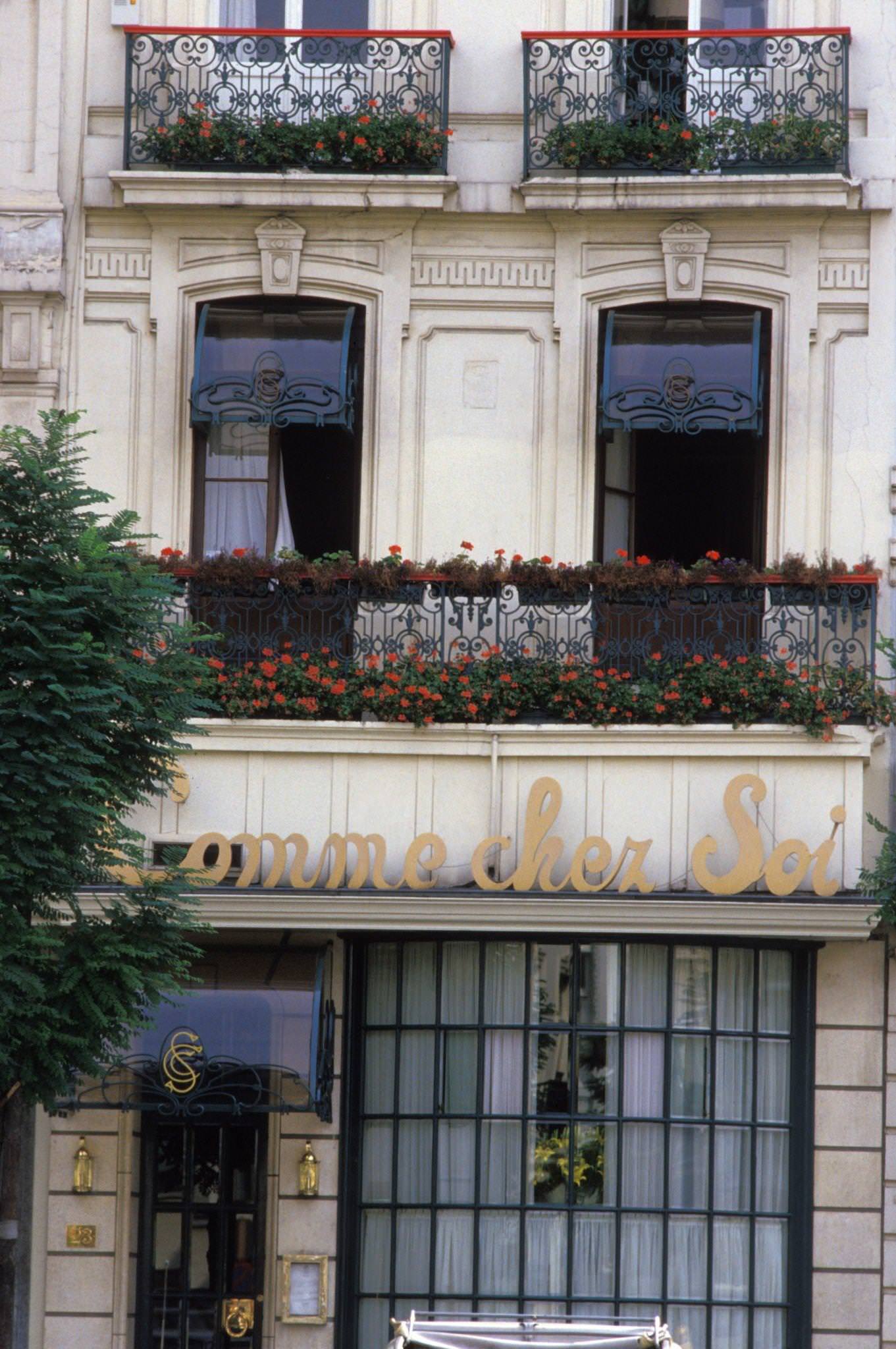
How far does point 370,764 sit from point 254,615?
149 centimetres

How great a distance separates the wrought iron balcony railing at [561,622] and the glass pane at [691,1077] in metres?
2.73

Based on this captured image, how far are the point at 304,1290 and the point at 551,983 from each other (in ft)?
9.38

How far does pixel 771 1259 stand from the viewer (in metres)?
14.8

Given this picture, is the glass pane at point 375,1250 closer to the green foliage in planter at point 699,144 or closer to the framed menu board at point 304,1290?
the framed menu board at point 304,1290

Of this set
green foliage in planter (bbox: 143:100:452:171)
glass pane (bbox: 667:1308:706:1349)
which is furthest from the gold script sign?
green foliage in planter (bbox: 143:100:452:171)

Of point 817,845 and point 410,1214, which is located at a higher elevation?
point 817,845

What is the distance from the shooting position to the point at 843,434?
50.8ft

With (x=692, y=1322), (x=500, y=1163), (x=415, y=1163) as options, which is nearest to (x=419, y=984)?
(x=415, y=1163)

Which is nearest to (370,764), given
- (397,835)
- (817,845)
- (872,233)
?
(397,835)

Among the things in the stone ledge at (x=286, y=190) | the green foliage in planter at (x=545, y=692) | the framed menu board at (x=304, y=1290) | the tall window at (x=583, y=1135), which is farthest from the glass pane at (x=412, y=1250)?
the stone ledge at (x=286, y=190)

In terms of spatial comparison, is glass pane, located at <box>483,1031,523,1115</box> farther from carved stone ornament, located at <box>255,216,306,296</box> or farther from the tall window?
carved stone ornament, located at <box>255,216,306,296</box>

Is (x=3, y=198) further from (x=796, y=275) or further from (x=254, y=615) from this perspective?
(x=796, y=275)

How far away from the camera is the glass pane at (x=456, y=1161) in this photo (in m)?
14.9

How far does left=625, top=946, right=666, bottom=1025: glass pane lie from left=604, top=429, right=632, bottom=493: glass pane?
12.1ft
